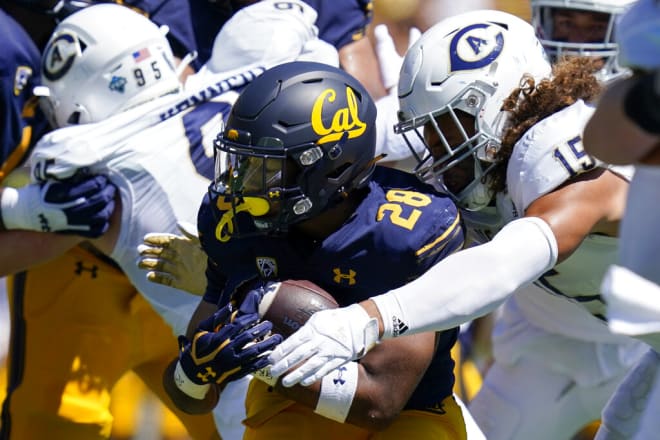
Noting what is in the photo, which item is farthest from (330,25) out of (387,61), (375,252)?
(375,252)

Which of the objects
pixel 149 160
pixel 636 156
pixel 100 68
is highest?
pixel 636 156

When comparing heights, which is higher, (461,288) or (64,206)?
(461,288)

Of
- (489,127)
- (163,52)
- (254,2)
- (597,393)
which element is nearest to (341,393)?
(489,127)

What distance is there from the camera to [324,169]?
268cm

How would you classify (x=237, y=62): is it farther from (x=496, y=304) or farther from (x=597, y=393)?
(x=496, y=304)

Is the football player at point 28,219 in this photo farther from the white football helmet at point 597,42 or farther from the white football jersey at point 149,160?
the white football helmet at point 597,42

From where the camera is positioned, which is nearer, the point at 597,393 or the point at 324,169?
the point at 324,169

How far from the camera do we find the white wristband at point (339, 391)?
2527 mm

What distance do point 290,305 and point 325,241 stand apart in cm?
23

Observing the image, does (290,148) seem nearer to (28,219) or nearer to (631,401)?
(631,401)

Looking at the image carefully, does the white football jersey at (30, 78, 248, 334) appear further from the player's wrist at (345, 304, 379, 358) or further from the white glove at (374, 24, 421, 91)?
the player's wrist at (345, 304, 379, 358)

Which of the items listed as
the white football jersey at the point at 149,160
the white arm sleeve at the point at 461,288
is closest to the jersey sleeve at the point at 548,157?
the white arm sleeve at the point at 461,288

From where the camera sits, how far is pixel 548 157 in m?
2.67

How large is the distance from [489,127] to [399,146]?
0.78 meters
